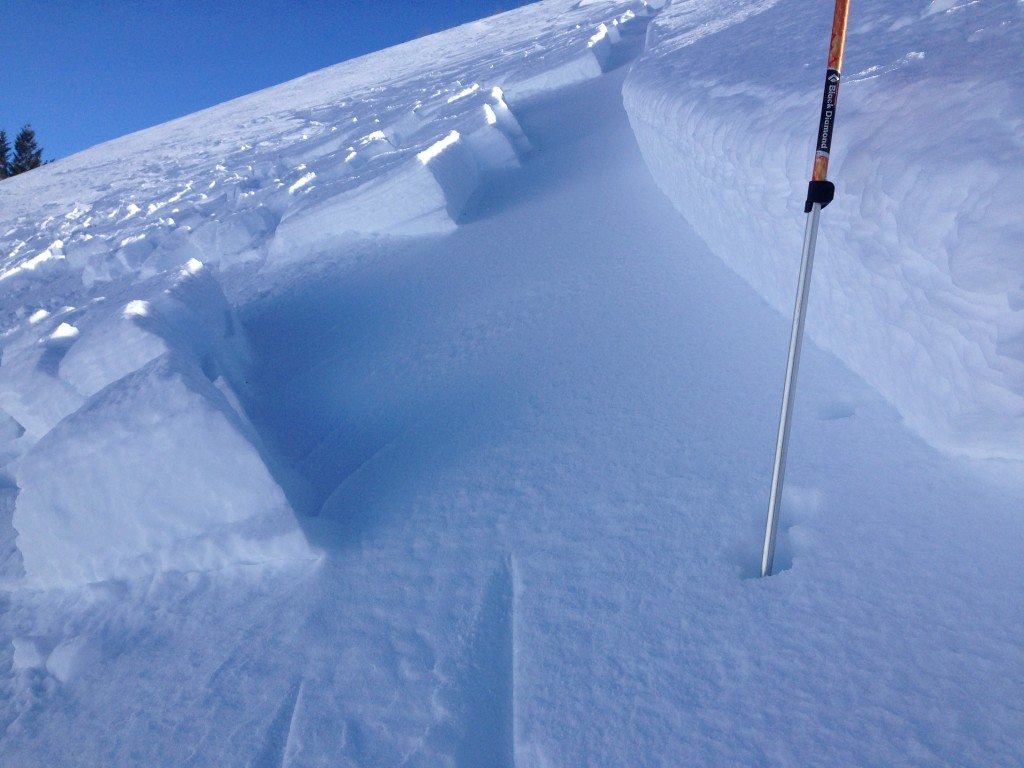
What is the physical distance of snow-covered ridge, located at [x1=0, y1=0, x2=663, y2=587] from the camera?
7.03ft

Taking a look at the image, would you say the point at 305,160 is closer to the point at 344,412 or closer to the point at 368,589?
the point at 344,412

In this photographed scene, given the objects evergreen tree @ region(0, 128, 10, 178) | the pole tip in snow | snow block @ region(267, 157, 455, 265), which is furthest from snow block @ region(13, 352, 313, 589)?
evergreen tree @ region(0, 128, 10, 178)

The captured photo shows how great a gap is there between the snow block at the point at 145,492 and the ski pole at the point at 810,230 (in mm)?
1598

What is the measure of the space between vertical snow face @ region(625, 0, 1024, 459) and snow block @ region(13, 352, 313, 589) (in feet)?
6.92

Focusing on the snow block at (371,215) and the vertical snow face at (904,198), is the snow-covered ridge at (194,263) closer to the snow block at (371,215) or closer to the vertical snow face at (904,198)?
the snow block at (371,215)

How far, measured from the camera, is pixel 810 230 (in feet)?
4.77

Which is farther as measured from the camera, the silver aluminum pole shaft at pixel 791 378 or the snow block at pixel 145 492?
the snow block at pixel 145 492

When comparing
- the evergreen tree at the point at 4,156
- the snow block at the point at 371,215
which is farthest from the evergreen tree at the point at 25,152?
the snow block at the point at 371,215

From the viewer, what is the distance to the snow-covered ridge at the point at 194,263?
7.03 feet

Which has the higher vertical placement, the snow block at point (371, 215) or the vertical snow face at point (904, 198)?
the snow block at point (371, 215)

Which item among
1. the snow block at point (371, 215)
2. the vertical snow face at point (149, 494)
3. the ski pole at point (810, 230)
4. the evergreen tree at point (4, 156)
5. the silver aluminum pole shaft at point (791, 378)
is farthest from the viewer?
the evergreen tree at point (4, 156)

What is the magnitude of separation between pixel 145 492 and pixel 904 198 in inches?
102

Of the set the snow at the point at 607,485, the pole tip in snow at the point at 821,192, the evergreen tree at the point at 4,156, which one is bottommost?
the snow at the point at 607,485

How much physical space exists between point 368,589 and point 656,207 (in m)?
3.29
